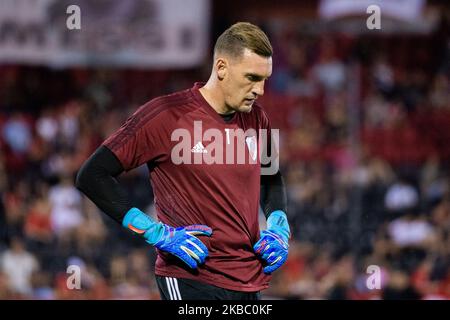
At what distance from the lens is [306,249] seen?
36.2 ft

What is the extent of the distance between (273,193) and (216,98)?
708mm

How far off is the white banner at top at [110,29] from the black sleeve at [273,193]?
7891 millimetres

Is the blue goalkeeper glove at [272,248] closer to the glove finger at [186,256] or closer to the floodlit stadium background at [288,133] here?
the glove finger at [186,256]

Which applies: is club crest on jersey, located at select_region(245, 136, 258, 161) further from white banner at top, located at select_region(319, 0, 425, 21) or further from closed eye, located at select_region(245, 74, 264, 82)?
white banner at top, located at select_region(319, 0, 425, 21)

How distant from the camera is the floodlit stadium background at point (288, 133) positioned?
1068 cm

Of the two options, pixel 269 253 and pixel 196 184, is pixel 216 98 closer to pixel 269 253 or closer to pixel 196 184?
pixel 196 184

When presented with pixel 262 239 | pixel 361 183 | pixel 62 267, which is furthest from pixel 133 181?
pixel 262 239

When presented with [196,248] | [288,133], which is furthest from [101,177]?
[288,133]

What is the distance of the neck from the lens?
4527mm

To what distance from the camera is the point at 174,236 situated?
4.35 m

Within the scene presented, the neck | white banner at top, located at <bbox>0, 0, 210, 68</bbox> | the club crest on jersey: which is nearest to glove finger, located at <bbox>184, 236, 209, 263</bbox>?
the club crest on jersey
